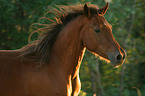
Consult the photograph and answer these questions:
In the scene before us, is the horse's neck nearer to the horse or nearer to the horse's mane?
the horse

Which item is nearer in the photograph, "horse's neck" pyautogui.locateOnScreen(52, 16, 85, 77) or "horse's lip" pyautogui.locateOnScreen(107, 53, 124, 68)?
"horse's lip" pyautogui.locateOnScreen(107, 53, 124, 68)

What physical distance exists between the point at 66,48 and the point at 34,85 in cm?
73

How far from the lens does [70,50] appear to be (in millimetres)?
3229

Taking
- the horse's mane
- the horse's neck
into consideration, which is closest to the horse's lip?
the horse's neck

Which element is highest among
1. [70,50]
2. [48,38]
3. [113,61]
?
[48,38]

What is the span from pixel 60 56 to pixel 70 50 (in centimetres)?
18

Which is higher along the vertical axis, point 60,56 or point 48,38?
point 48,38

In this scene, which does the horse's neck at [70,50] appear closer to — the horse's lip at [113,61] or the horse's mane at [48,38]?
the horse's mane at [48,38]

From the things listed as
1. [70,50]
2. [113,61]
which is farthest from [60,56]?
[113,61]

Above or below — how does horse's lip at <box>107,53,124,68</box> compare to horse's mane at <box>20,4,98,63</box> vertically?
below

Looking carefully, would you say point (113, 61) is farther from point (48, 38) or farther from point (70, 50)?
point (48, 38)

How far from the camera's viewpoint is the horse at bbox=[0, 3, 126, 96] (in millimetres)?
2973

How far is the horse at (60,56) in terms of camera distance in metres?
2.97

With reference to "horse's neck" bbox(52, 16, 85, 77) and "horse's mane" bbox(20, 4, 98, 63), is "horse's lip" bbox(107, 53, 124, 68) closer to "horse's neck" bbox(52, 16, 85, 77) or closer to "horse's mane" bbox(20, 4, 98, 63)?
"horse's neck" bbox(52, 16, 85, 77)
